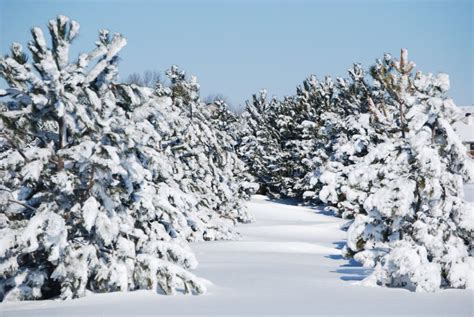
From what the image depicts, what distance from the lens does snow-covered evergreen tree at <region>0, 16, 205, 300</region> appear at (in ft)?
30.0

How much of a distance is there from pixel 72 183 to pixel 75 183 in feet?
0.27

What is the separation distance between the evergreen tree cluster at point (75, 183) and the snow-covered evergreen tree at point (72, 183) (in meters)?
0.02

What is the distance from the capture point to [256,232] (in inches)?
1045

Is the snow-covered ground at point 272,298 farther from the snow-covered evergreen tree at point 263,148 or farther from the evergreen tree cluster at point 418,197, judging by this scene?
the snow-covered evergreen tree at point 263,148

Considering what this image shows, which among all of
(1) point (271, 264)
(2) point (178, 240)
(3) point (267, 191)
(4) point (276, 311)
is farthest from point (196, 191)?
(3) point (267, 191)

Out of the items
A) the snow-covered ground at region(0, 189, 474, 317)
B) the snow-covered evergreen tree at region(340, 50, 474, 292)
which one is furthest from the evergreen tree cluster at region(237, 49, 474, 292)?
the snow-covered ground at region(0, 189, 474, 317)

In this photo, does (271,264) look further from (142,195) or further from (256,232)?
(256,232)

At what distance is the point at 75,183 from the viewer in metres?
9.51

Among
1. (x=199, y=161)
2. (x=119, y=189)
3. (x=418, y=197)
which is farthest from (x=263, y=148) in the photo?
(x=119, y=189)

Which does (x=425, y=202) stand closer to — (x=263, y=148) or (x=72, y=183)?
(x=72, y=183)

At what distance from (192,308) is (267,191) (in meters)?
39.8

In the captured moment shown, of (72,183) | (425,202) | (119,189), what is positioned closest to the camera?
(72,183)

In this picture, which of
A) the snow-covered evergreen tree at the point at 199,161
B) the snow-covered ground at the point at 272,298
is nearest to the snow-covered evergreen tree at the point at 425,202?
the snow-covered ground at the point at 272,298

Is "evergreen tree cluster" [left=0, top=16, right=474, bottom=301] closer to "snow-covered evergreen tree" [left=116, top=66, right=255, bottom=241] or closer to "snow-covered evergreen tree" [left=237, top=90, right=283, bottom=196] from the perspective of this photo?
"snow-covered evergreen tree" [left=116, top=66, right=255, bottom=241]
